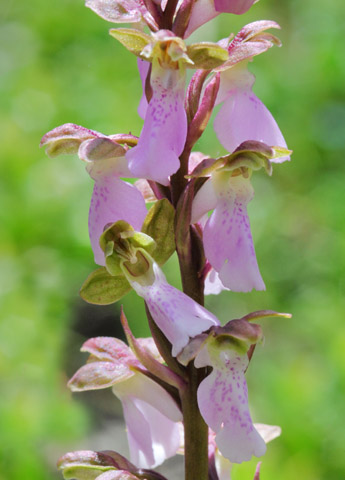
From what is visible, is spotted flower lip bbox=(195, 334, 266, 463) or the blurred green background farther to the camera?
the blurred green background

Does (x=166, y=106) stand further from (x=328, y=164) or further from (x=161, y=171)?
(x=328, y=164)

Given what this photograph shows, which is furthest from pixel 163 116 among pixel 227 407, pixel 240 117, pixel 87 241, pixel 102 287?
pixel 87 241

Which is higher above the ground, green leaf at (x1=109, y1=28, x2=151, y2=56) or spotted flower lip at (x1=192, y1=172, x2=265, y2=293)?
green leaf at (x1=109, y1=28, x2=151, y2=56)

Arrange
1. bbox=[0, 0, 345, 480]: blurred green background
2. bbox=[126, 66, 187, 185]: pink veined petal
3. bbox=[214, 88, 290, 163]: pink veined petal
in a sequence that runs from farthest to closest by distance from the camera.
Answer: bbox=[0, 0, 345, 480]: blurred green background, bbox=[214, 88, 290, 163]: pink veined petal, bbox=[126, 66, 187, 185]: pink veined petal

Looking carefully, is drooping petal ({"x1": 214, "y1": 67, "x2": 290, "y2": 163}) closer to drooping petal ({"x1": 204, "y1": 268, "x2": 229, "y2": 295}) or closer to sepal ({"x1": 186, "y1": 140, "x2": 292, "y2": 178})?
sepal ({"x1": 186, "y1": 140, "x2": 292, "y2": 178})

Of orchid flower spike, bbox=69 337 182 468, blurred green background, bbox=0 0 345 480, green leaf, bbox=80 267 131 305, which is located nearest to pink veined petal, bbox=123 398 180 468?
orchid flower spike, bbox=69 337 182 468

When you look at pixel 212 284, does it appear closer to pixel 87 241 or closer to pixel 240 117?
pixel 240 117

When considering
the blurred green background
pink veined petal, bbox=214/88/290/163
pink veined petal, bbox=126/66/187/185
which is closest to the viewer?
pink veined petal, bbox=126/66/187/185
